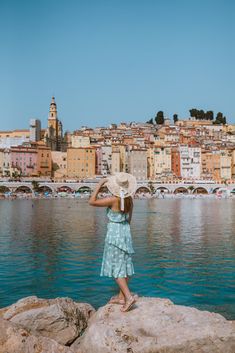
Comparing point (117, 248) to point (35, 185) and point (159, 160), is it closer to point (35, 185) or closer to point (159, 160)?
point (35, 185)

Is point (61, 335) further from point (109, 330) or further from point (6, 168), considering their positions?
point (6, 168)

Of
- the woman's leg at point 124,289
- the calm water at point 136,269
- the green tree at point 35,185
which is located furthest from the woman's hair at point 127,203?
the green tree at point 35,185

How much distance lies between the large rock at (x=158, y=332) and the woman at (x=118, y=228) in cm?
50

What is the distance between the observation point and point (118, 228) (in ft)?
19.6

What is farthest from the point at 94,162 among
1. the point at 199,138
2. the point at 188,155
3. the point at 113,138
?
the point at 199,138

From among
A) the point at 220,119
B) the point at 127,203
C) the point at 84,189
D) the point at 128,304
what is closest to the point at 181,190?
the point at 84,189

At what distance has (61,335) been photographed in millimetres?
5945

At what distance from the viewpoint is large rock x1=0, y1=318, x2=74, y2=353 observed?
4875mm

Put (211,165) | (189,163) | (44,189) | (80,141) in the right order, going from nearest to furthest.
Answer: (44,189), (189,163), (211,165), (80,141)

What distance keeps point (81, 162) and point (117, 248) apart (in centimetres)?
10953

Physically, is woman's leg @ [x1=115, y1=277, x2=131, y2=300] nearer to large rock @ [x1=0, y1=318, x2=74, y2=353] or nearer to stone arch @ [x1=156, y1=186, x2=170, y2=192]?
large rock @ [x1=0, y1=318, x2=74, y2=353]

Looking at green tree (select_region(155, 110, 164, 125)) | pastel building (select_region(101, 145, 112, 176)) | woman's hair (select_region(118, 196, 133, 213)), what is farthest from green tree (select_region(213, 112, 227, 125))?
woman's hair (select_region(118, 196, 133, 213))

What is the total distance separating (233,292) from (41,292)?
14.1ft

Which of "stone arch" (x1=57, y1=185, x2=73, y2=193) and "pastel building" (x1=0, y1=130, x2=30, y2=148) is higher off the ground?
"pastel building" (x1=0, y1=130, x2=30, y2=148)
